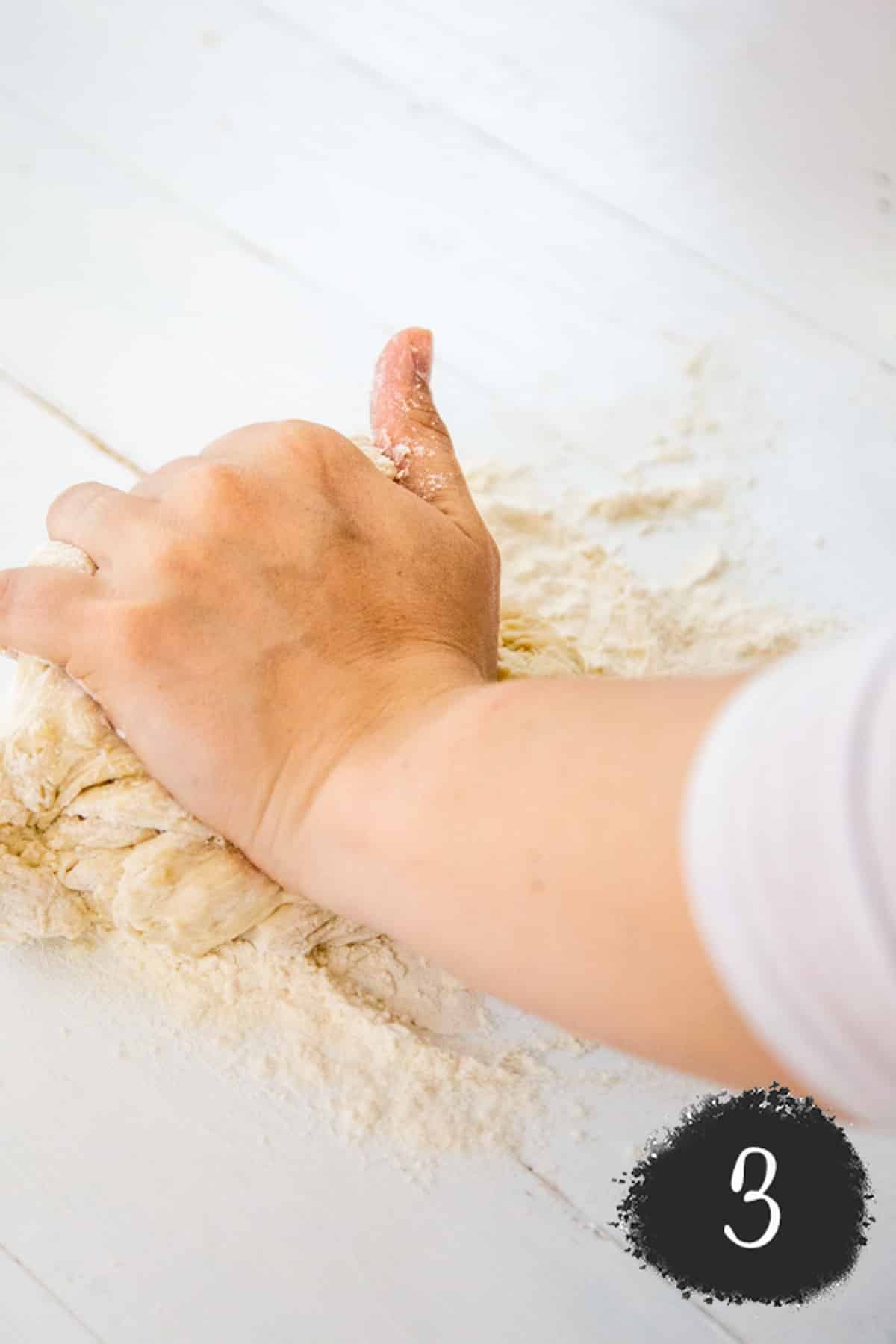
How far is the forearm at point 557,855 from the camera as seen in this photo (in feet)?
1.56

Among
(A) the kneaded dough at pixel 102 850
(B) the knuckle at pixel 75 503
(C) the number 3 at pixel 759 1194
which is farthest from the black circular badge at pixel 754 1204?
(B) the knuckle at pixel 75 503

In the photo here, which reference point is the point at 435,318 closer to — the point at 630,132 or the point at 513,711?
the point at 630,132

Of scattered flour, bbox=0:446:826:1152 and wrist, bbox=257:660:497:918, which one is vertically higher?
wrist, bbox=257:660:497:918

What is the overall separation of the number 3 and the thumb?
44cm

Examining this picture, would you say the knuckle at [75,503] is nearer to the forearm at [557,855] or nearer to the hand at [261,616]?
the hand at [261,616]

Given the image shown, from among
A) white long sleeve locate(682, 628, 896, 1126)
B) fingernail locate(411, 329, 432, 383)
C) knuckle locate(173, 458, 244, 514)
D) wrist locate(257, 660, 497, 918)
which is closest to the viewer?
white long sleeve locate(682, 628, 896, 1126)

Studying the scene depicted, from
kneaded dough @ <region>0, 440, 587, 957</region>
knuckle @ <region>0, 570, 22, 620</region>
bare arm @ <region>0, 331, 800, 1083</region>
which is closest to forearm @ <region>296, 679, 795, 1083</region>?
bare arm @ <region>0, 331, 800, 1083</region>

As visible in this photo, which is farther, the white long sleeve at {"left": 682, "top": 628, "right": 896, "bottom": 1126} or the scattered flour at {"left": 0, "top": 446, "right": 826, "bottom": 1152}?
the scattered flour at {"left": 0, "top": 446, "right": 826, "bottom": 1152}

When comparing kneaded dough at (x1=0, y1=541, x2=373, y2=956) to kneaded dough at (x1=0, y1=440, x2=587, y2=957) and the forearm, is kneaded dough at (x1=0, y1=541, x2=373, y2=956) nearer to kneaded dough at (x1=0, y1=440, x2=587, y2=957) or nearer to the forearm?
kneaded dough at (x1=0, y1=440, x2=587, y2=957)

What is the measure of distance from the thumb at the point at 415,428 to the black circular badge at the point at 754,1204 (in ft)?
1.39

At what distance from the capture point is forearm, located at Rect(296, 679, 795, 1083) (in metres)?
0.47

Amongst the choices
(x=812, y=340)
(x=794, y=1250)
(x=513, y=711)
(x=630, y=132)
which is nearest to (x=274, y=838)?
(x=513, y=711)

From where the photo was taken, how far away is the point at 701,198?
3.36 feet

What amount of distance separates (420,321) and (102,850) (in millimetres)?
503
